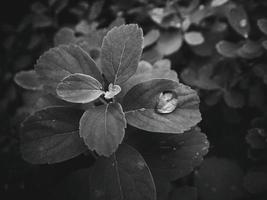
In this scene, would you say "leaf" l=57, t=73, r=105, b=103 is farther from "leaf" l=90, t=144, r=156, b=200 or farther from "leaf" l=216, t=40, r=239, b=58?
"leaf" l=216, t=40, r=239, b=58

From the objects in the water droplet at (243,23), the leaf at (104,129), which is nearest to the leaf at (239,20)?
the water droplet at (243,23)

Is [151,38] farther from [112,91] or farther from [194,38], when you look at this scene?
[112,91]

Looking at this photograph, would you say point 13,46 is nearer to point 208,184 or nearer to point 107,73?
point 107,73

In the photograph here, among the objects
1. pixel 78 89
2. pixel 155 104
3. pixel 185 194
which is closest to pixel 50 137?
pixel 78 89

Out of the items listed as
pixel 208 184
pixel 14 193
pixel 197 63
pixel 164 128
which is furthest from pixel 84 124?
pixel 197 63

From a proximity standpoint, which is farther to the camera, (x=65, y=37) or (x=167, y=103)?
(x=65, y=37)

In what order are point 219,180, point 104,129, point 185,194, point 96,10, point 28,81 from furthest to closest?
point 96,10, point 219,180, point 28,81, point 185,194, point 104,129

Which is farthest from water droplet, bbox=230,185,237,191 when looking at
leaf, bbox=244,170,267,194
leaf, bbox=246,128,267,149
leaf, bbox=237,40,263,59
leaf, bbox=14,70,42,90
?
leaf, bbox=14,70,42,90
